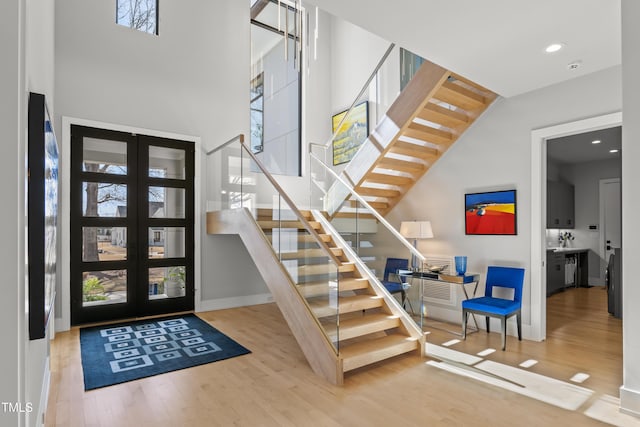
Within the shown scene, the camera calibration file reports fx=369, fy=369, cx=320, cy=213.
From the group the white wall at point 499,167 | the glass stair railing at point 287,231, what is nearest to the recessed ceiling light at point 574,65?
the white wall at point 499,167

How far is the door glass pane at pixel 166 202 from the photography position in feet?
19.1

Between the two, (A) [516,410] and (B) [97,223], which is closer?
(A) [516,410]

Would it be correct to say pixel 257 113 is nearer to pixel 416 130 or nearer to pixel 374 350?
pixel 416 130

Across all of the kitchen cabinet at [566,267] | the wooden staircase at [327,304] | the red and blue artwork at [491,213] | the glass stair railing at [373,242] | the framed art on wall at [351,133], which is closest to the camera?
the wooden staircase at [327,304]

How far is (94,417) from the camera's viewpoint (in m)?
2.73

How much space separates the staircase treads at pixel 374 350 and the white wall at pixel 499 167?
173 cm

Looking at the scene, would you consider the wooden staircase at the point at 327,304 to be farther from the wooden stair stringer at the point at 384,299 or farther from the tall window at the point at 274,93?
the tall window at the point at 274,93

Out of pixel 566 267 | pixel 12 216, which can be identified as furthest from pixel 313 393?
pixel 566 267

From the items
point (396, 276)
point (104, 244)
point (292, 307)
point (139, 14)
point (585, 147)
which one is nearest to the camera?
point (292, 307)

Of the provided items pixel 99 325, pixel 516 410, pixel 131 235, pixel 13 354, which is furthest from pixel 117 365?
pixel 516 410

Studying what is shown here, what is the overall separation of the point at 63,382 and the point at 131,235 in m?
2.63

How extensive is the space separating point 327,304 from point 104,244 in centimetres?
375

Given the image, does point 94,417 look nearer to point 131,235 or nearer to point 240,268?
point 131,235

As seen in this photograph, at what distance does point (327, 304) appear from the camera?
3.52 meters
